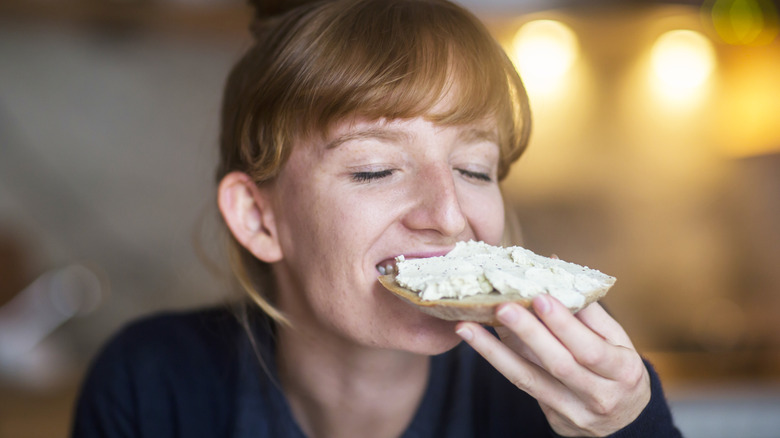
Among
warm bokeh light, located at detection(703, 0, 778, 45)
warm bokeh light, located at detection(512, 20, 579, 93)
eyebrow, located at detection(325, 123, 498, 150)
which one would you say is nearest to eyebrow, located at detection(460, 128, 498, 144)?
eyebrow, located at detection(325, 123, 498, 150)

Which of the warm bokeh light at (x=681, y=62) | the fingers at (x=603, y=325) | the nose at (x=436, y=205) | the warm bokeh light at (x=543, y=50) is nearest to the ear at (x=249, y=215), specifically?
the nose at (x=436, y=205)

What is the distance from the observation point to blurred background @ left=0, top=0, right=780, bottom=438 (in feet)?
14.3

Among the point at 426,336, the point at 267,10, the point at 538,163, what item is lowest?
the point at 538,163

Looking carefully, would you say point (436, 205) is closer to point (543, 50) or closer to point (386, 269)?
point (386, 269)

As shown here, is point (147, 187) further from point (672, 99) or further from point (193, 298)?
point (672, 99)

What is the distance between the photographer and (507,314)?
0.91 m

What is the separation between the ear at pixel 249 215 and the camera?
1438 mm

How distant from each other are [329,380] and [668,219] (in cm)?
411

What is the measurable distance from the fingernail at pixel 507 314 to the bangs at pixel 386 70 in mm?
453

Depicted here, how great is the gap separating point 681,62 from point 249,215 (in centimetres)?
417

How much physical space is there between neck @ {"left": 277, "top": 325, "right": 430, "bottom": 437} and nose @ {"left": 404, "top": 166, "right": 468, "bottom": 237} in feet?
1.30

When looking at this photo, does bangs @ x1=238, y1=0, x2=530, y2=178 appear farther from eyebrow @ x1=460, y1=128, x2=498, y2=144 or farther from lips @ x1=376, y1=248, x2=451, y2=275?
lips @ x1=376, y1=248, x2=451, y2=275

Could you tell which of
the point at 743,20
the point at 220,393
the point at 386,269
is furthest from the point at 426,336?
the point at 743,20

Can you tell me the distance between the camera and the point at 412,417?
1518 mm
